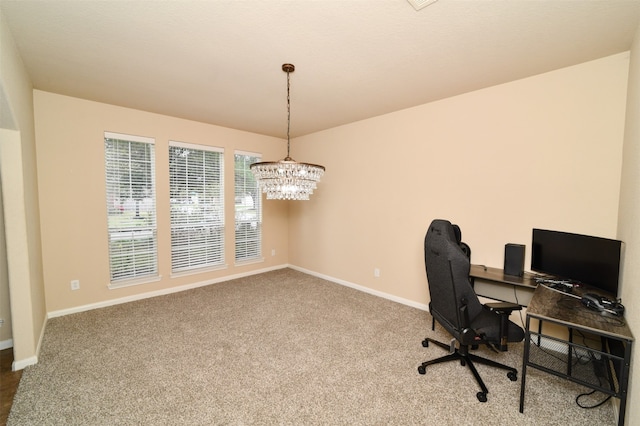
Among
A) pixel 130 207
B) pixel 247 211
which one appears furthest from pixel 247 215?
pixel 130 207

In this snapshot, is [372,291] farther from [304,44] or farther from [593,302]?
[304,44]

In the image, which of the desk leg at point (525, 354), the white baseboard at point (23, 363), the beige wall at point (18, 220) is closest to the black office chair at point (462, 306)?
the desk leg at point (525, 354)

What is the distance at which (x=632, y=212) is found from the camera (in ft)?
5.61

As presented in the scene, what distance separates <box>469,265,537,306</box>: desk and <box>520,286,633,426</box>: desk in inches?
8.1

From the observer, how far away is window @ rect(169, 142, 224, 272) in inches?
161

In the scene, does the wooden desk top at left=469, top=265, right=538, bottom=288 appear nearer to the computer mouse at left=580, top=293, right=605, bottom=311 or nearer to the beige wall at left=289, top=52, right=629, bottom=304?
the beige wall at left=289, top=52, right=629, bottom=304

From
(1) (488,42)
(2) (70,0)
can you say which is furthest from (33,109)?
(1) (488,42)

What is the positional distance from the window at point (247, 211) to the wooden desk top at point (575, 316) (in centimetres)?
415

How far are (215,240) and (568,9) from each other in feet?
15.4

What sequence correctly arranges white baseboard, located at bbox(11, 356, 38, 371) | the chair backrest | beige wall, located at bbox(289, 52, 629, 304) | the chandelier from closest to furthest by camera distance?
1. the chair backrest
2. white baseboard, located at bbox(11, 356, 38, 371)
3. beige wall, located at bbox(289, 52, 629, 304)
4. the chandelier

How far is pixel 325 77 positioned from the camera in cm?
264

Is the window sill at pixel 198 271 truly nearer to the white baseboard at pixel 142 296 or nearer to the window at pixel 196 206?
the window at pixel 196 206

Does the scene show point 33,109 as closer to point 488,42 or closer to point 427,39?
point 427,39

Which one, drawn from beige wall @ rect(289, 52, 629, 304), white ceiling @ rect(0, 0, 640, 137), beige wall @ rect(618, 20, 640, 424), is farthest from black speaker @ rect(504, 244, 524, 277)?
white ceiling @ rect(0, 0, 640, 137)
